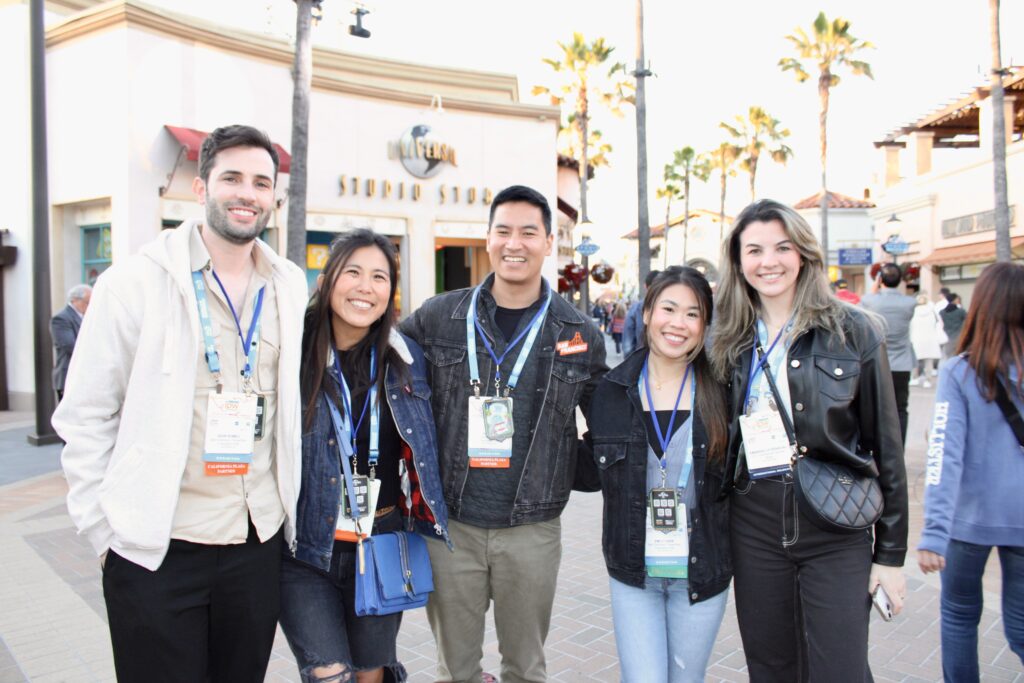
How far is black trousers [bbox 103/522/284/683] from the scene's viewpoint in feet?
7.34

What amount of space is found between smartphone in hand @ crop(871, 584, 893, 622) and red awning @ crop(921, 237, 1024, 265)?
71.6 ft

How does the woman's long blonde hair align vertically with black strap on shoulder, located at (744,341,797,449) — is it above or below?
above

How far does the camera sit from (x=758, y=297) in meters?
2.94

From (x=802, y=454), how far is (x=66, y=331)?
8.66 meters

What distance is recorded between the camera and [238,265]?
2.58 m

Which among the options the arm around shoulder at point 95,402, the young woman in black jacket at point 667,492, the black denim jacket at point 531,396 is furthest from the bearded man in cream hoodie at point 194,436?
the young woman in black jacket at point 667,492

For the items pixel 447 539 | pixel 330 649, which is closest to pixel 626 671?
pixel 447 539

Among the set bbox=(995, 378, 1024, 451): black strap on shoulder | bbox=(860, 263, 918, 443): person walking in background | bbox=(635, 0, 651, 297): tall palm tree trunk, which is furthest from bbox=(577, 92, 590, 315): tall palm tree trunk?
bbox=(995, 378, 1024, 451): black strap on shoulder

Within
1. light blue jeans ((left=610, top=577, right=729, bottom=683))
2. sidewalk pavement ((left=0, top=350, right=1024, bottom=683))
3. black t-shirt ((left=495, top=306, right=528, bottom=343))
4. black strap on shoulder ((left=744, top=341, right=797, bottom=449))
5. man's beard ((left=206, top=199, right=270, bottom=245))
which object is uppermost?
man's beard ((left=206, top=199, right=270, bottom=245))

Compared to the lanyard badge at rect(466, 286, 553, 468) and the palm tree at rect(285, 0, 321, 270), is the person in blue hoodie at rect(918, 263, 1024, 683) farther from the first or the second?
the palm tree at rect(285, 0, 321, 270)

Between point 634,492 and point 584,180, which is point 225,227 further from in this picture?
point 584,180

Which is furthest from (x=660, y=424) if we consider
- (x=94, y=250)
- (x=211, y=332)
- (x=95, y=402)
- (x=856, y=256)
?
(x=856, y=256)

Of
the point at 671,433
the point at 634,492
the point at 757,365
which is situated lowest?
the point at 634,492

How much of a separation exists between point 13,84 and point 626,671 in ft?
48.5
